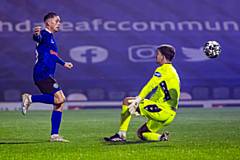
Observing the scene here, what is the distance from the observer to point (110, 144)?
29.3 ft

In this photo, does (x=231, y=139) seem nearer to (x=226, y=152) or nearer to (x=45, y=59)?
(x=226, y=152)

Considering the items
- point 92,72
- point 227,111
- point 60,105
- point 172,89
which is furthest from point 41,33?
point 92,72

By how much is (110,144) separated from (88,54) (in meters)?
9.62

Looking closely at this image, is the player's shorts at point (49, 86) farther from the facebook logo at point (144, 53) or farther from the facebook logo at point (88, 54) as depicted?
the facebook logo at point (144, 53)

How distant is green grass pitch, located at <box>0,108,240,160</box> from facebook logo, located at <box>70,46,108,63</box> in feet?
11.4

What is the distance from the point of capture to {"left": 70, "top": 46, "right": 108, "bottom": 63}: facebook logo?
1839 cm

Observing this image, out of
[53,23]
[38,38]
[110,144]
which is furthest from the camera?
[53,23]

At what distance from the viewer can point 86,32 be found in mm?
18375

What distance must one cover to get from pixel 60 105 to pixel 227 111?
24.8 feet

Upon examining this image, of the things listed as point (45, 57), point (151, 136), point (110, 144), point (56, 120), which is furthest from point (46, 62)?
point (151, 136)

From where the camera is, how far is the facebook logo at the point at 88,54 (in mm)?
18391

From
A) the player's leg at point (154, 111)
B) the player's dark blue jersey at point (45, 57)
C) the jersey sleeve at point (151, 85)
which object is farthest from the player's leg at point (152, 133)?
the player's dark blue jersey at point (45, 57)

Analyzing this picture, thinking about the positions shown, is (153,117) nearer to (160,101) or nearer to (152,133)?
(160,101)

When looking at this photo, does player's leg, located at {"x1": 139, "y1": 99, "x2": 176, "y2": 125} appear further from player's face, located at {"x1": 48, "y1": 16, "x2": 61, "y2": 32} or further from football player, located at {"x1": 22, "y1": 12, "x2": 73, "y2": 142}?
player's face, located at {"x1": 48, "y1": 16, "x2": 61, "y2": 32}
